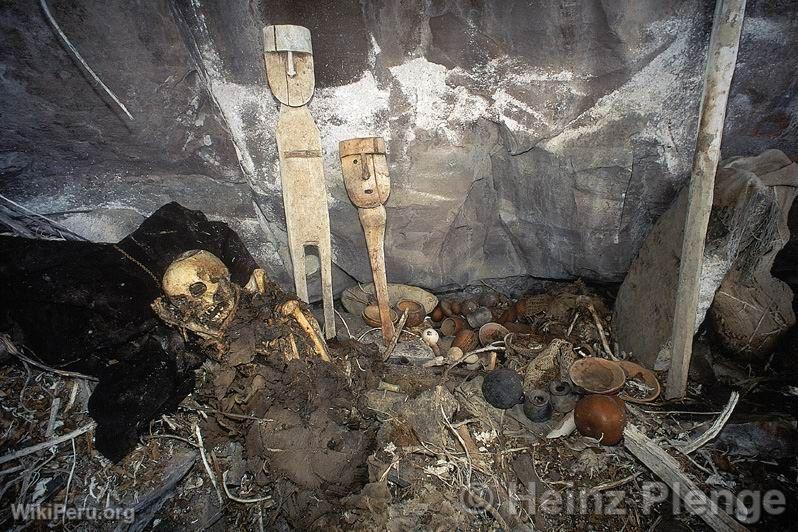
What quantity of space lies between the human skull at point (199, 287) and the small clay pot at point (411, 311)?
1.49m

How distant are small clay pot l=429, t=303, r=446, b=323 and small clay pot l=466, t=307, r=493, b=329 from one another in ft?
0.91

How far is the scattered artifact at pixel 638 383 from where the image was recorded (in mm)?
2602

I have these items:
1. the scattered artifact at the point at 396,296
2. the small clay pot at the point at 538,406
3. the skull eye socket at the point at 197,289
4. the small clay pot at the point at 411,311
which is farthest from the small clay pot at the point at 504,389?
the skull eye socket at the point at 197,289

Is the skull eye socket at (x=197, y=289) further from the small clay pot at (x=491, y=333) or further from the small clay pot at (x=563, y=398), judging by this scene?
the small clay pot at (x=563, y=398)

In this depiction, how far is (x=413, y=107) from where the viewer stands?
2689 mm

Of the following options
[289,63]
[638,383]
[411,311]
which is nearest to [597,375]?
[638,383]

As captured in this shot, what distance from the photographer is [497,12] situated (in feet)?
7.68

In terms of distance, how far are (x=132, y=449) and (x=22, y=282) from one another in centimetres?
113

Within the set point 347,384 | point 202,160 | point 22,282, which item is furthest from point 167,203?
point 347,384

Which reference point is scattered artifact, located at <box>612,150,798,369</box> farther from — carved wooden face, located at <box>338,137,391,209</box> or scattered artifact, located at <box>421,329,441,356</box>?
carved wooden face, located at <box>338,137,391,209</box>

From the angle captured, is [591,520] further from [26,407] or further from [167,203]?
[167,203]

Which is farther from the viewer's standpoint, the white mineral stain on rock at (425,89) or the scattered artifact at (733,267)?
the white mineral stain on rock at (425,89)

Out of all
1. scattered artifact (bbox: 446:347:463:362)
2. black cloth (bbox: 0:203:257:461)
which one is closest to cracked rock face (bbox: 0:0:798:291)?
black cloth (bbox: 0:203:257:461)

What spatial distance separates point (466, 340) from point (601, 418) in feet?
3.90
